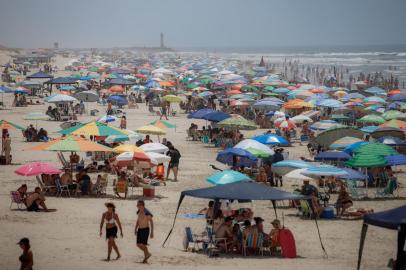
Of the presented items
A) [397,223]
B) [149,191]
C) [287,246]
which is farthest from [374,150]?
[397,223]

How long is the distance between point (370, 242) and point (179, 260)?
3845 mm

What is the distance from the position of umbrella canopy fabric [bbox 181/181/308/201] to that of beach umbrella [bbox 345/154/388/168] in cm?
574

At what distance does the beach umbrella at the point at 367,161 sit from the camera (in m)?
16.2

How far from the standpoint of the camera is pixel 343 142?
19500 millimetres

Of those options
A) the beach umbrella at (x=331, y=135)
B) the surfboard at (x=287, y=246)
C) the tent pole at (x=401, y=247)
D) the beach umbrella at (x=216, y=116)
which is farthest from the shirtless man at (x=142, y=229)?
the beach umbrella at (x=216, y=116)

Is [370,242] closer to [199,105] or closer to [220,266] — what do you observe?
[220,266]

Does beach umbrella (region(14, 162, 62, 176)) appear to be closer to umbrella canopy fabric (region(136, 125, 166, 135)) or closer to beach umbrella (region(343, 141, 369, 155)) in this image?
umbrella canopy fabric (region(136, 125, 166, 135))

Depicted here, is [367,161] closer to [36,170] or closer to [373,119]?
[36,170]

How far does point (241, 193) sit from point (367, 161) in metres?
6.38

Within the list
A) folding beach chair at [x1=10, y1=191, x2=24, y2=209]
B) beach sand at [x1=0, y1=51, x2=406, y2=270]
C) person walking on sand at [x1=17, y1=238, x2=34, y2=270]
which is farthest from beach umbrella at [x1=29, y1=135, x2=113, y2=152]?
person walking on sand at [x1=17, y1=238, x2=34, y2=270]

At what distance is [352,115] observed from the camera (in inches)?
1248

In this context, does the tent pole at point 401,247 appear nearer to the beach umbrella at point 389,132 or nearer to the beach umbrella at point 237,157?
the beach umbrella at point 237,157

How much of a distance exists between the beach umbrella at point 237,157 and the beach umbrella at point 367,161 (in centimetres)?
253

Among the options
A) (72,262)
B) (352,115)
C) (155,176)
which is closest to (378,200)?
(155,176)
